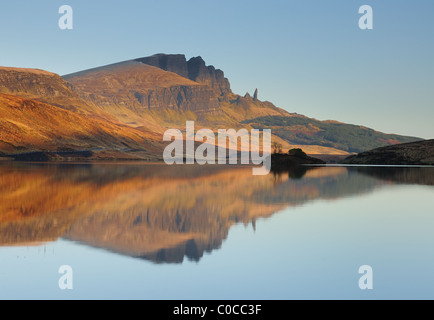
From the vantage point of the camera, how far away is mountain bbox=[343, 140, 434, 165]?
6547 inches

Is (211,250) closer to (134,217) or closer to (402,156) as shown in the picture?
(134,217)

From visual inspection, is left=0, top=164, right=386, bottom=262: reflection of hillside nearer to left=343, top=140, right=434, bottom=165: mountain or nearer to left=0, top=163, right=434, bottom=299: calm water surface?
left=0, top=163, right=434, bottom=299: calm water surface

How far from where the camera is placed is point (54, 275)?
1214 centimetres

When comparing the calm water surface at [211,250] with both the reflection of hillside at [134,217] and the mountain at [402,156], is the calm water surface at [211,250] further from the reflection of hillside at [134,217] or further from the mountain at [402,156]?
the mountain at [402,156]

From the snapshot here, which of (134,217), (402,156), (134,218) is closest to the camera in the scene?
→ (134,218)

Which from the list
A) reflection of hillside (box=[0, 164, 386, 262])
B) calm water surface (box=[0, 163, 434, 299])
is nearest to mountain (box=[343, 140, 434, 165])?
reflection of hillside (box=[0, 164, 386, 262])

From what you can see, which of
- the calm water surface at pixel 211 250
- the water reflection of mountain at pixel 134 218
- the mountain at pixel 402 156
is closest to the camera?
the calm water surface at pixel 211 250

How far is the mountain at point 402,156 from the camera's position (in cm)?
16629

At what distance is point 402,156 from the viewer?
174 m

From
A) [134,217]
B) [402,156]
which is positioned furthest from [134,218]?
[402,156]

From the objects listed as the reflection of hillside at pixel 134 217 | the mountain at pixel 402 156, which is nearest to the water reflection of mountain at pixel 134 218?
the reflection of hillside at pixel 134 217

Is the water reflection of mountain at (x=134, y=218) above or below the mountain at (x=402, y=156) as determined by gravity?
below

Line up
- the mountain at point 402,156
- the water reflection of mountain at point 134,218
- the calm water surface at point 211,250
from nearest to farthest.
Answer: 1. the calm water surface at point 211,250
2. the water reflection of mountain at point 134,218
3. the mountain at point 402,156
